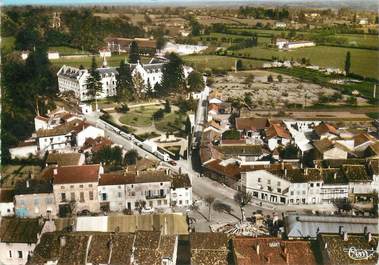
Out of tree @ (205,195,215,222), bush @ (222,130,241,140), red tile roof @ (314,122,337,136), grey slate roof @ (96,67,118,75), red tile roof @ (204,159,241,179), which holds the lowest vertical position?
tree @ (205,195,215,222)

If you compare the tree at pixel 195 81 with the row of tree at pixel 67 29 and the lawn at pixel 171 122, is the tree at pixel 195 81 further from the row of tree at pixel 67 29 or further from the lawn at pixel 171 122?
the row of tree at pixel 67 29

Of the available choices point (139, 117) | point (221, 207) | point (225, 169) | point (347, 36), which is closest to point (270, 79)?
point (347, 36)

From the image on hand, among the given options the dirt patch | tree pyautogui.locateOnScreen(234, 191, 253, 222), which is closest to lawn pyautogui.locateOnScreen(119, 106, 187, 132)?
the dirt patch

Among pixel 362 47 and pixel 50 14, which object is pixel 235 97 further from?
pixel 50 14

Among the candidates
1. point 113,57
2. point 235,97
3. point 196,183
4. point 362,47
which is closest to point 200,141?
point 196,183

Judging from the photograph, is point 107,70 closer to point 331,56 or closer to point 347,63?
point 331,56

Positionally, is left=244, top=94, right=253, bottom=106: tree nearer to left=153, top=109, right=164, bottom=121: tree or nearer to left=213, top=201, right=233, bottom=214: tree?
left=153, top=109, right=164, bottom=121: tree

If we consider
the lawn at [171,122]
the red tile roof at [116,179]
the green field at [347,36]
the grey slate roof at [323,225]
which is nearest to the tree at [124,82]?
the lawn at [171,122]
